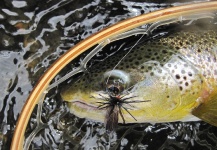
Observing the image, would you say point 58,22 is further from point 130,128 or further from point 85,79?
point 130,128

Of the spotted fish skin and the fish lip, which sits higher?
the spotted fish skin

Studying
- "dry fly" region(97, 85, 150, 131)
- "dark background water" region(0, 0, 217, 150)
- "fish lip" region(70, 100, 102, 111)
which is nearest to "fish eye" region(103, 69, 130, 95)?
"dry fly" region(97, 85, 150, 131)

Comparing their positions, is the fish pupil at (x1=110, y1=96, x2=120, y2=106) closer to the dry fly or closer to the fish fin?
the dry fly

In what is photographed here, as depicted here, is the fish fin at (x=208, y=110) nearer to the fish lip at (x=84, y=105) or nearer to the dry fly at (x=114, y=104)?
the dry fly at (x=114, y=104)

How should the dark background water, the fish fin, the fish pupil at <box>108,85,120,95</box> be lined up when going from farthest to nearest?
1. the dark background water
2. the fish fin
3. the fish pupil at <box>108,85,120,95</box>

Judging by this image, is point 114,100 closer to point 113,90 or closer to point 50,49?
point 113,90

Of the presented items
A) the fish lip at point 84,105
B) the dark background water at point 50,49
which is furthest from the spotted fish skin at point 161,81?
the dark background water at point 50,49
